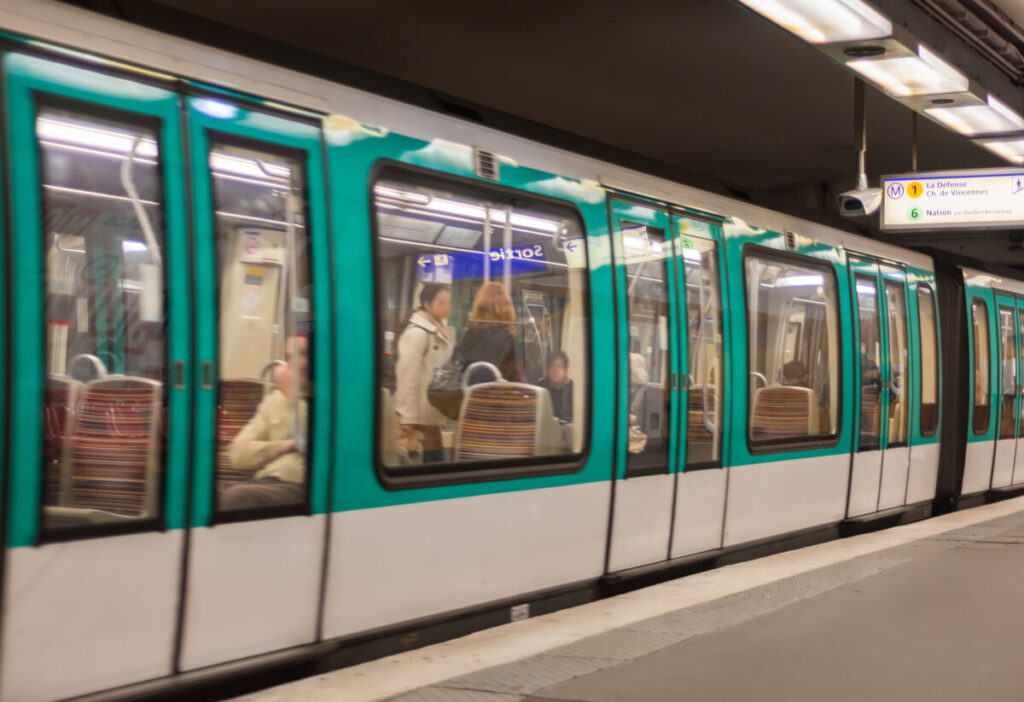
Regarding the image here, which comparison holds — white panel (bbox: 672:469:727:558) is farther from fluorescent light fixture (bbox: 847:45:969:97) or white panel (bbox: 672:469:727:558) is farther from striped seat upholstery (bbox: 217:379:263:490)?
striped seat upholstery (bbox: 217:379:263:490)

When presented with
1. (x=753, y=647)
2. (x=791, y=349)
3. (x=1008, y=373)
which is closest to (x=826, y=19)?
(x=791, y=349)

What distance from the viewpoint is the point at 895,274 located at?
10281mm

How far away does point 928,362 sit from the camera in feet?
36.3

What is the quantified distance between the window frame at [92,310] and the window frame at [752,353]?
470 centimetres

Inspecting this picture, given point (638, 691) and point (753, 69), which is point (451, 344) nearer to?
point (638, 691)

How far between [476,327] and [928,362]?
719 centimetres

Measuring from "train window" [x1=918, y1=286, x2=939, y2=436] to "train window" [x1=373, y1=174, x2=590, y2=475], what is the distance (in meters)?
6.07

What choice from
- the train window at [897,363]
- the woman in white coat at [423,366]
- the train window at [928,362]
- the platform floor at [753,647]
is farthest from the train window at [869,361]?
the woman in white coat at [423,366]

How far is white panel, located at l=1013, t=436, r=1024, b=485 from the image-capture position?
13.7 metres

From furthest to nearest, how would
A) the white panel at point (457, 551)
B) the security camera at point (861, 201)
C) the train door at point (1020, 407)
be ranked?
the train door at point (1020, 407) → the security camera at point (861, 201) → the white panel at point (457, 551)

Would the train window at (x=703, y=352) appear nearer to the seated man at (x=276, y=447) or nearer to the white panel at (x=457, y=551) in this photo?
the white panel at (x=457, y=551)

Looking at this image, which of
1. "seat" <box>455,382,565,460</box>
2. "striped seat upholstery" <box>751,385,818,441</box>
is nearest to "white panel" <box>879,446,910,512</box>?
"striped seat upholstery" <box>751,385,818,441</box>

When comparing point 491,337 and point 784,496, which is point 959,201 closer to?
point 784,496

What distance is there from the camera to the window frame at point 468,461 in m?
4.75
